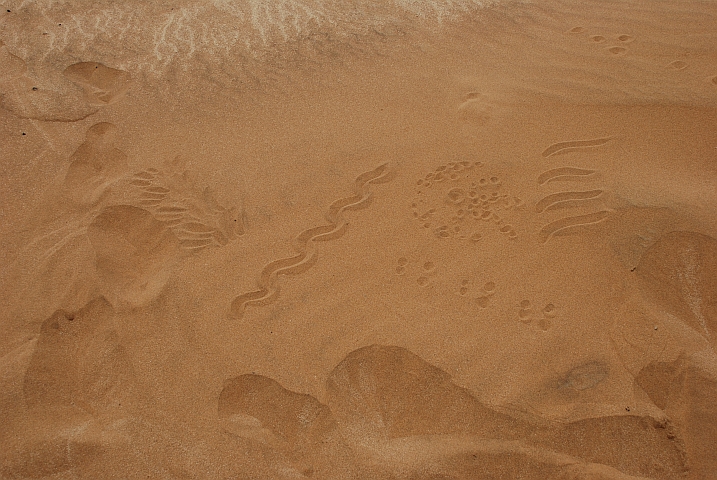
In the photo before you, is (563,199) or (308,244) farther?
(563,199)

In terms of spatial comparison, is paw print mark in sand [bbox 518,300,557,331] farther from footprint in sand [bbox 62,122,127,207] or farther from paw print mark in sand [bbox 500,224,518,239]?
footprint in sand [bbox 62,122,127,207]

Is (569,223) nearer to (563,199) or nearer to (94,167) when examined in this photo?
(563,199)

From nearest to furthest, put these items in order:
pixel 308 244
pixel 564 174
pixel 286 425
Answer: pixel 286 425
pixel 308 244
pixel 564 174

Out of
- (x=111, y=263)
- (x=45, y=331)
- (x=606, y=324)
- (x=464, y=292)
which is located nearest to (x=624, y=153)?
(x=606, y=324)

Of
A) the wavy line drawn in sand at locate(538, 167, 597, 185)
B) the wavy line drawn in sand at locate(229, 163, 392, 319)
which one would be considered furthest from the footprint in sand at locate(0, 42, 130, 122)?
the wavy line drawn in sand at locate(538, 167, 597, 185)

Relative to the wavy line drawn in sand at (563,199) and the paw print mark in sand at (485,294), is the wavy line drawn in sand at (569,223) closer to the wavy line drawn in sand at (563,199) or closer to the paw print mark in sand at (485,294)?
the wavy line drawn in sand at (563,199)

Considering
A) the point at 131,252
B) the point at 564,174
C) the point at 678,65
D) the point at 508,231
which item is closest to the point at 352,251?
the point at 508,231
